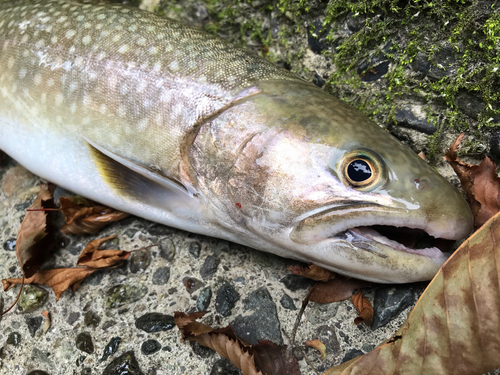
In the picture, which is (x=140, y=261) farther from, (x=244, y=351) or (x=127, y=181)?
(x=244, y=351)

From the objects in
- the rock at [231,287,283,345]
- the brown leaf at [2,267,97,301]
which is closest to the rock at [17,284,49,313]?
the brown leaf at [2,267,97,301]

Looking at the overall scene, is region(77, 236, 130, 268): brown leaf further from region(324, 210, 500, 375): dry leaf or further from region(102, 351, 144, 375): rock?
region(324, 210, 500, 375): dry leaf

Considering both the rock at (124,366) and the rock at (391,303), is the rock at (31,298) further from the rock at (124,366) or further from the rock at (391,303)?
the rock at (391,303)

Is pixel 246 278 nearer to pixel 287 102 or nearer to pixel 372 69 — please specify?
pixel 287 102

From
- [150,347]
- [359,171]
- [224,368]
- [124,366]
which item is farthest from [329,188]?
[124,366]

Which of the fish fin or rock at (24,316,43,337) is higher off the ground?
the fish fin

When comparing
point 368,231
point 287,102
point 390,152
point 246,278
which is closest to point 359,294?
point 368,231
